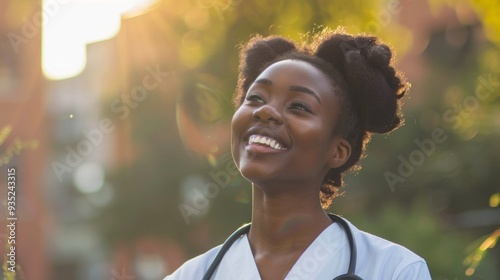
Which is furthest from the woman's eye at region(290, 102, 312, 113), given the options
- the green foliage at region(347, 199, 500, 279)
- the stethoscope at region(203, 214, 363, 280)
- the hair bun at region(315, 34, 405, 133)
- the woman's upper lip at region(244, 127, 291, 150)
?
the green foliage at region(347, 199, 500, 279)

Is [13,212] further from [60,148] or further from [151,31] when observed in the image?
[60,148]

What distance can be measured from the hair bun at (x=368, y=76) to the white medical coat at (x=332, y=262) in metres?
0.34

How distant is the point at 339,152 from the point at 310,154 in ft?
0.59

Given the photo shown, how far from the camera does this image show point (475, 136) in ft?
33.1

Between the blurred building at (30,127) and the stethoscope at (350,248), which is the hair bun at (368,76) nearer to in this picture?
the stethoscope at (350,248)

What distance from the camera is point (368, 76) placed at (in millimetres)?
2867

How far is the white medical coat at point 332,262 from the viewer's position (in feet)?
8.66

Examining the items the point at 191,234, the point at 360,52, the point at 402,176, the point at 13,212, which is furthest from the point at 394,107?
the point at 191,234

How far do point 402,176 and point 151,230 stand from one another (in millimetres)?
3154

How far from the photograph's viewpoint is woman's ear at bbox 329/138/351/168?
2826 mm

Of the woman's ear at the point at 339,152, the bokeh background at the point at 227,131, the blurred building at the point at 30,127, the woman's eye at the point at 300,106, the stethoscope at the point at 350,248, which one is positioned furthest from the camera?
the blurred building at the point at 30,127

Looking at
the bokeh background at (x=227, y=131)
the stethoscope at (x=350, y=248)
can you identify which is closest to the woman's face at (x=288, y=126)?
the stethoscope at (x=350, y=248)

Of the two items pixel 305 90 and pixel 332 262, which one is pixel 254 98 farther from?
pixel 332 262

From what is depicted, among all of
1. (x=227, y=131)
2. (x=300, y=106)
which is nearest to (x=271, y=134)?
(x=300, y=106)
